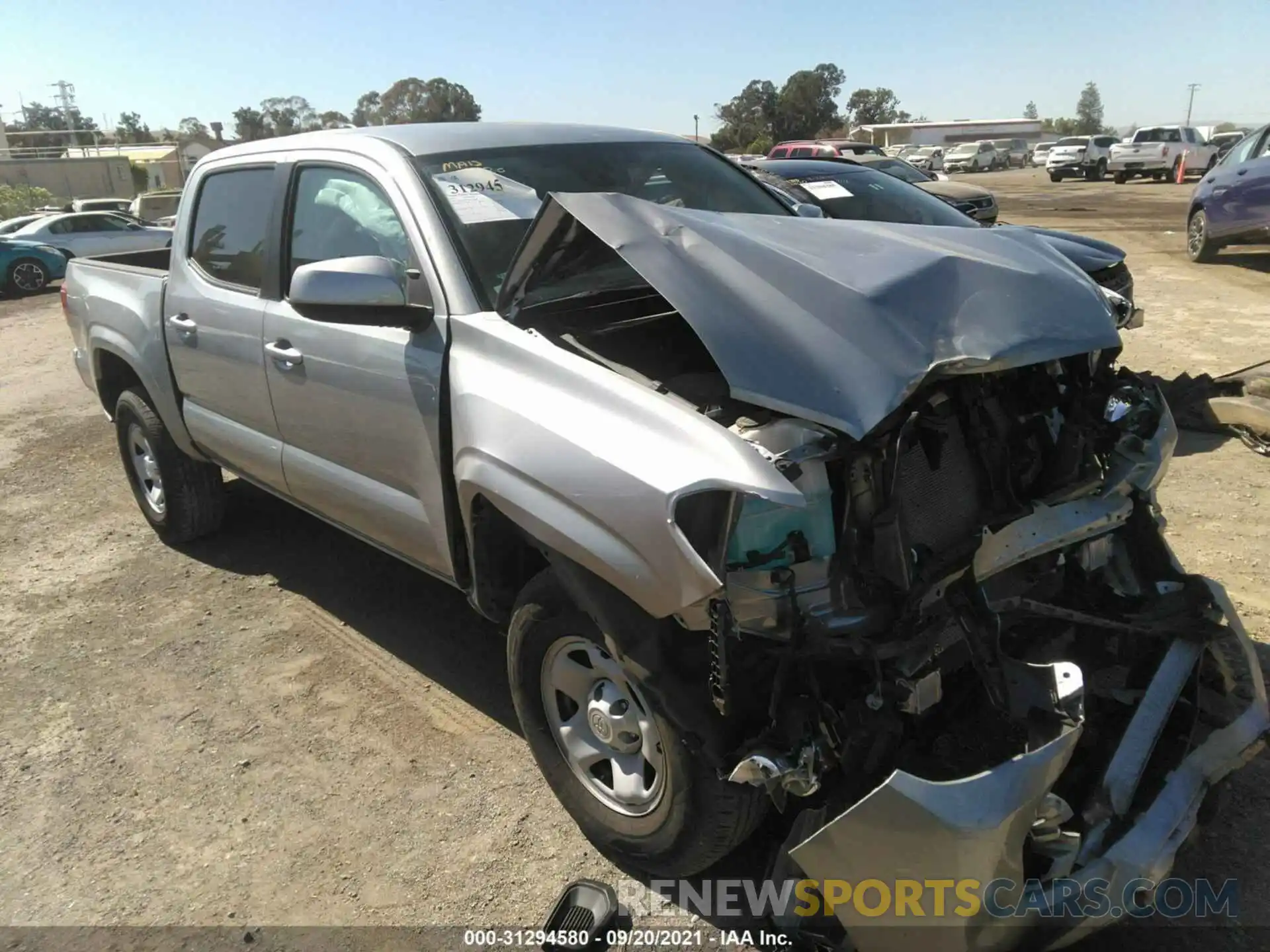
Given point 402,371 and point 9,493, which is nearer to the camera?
point 402,371

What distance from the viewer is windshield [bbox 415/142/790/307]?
9.97ft

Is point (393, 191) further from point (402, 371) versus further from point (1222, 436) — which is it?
point (1222, 436)

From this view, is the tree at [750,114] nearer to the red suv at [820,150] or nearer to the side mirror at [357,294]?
the red suv at [820,150]

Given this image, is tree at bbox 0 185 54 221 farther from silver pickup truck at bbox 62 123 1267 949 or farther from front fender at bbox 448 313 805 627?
front fender at bbox 448 313 805 627

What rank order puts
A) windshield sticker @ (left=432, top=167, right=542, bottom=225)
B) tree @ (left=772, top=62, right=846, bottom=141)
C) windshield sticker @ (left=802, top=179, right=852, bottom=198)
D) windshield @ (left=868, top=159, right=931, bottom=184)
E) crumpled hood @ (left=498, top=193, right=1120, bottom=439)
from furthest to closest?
tree @ (left=772, top=62, right=846, bottom=141), windshield @ (left=868, top=159, right=931, bottom=184), windshield sticker @ (left=802, top=179, right=852, bottom=198), windshield sticker @ (left=432, top=167, right=542, bottom=225), crumpled hood @ (left=498, top=193, right=1120, bottom=439)

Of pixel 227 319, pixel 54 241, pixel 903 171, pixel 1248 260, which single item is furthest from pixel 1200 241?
pixel 54 241

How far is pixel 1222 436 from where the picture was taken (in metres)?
5.62

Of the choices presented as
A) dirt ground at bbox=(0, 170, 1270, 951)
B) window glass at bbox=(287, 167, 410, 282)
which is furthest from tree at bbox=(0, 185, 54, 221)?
window glass at bbox=(287, 167, 410, 282)

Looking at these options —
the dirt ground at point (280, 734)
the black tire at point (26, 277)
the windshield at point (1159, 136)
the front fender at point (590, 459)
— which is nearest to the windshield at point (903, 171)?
the dirt ground at point (280, 734)

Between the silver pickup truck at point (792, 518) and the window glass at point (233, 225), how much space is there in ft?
1.97

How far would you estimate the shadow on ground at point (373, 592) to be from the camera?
378 cm

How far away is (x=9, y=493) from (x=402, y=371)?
4.82m

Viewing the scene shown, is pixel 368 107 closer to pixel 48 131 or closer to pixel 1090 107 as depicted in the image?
pixel 48 131

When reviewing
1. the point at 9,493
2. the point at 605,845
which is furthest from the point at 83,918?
the point at 9,493
